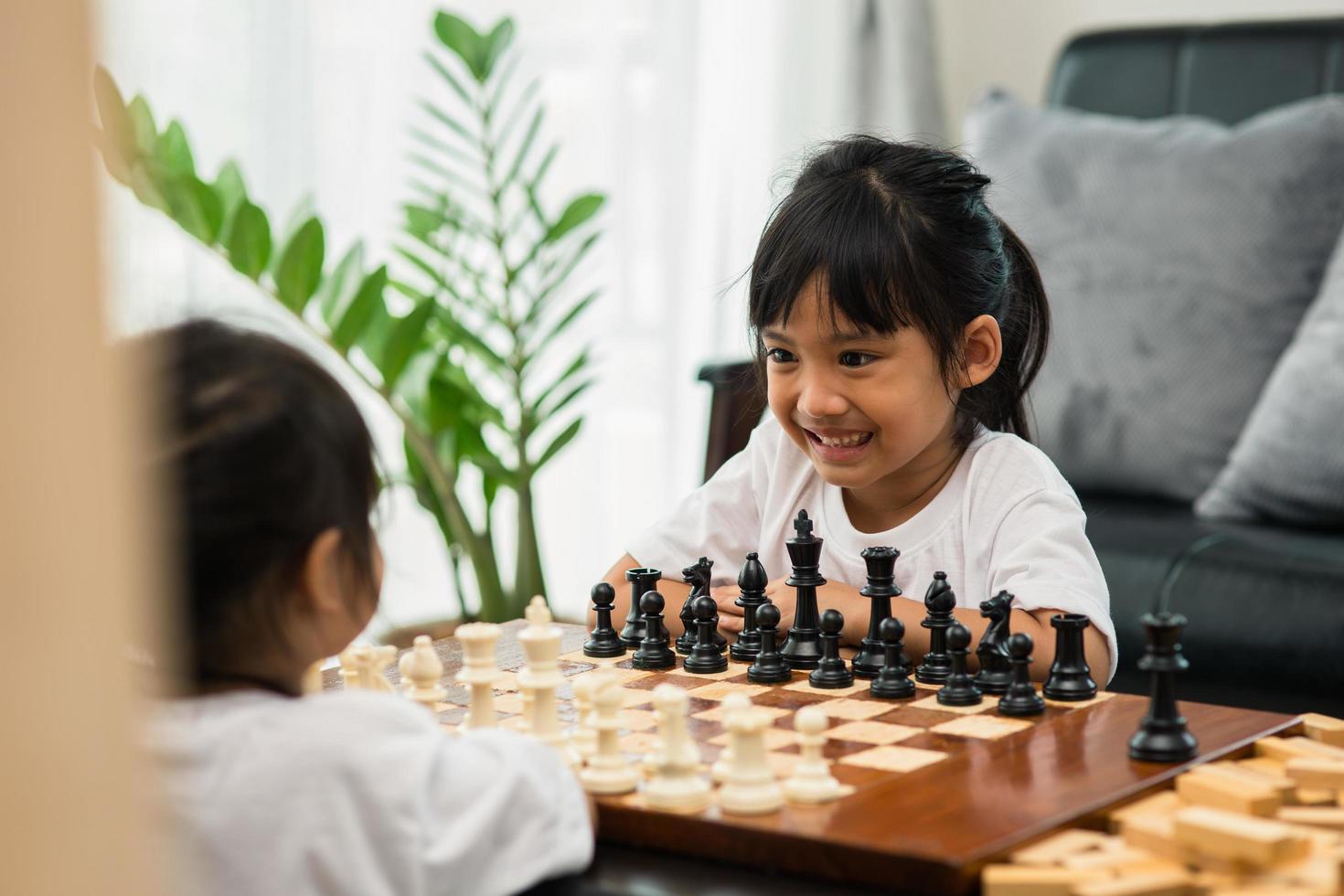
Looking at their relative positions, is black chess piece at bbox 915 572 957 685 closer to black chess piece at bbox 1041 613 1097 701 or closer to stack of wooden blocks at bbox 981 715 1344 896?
black chess piece at bbox 1041 613 1097 701

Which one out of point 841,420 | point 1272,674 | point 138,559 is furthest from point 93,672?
point 1272,674

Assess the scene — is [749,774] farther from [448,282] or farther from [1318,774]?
[448,282]

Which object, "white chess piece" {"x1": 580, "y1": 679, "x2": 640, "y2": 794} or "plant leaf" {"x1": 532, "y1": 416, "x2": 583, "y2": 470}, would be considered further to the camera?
"plant leaf" {"x1": 532, "y1": 416, "x2": 583, "y2": 470}

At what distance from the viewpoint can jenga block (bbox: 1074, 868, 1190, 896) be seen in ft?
3.03

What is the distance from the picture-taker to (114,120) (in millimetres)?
2316

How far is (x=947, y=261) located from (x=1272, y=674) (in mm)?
1015

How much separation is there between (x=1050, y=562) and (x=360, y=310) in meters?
1.57

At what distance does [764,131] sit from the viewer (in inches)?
162

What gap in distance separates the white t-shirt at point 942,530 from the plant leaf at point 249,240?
1069mm

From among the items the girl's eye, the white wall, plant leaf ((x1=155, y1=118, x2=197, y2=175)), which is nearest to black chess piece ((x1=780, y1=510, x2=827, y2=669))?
the girl's eye

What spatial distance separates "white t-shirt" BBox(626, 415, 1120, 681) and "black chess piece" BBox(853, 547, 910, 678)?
0.59ft

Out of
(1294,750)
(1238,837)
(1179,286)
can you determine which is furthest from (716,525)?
(1179,286)

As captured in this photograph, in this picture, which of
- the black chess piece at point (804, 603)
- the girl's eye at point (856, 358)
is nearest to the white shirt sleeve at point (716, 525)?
the girl's eye at point (856, 358)

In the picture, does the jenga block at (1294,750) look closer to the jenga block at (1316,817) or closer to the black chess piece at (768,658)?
the jenga block at (1316,817)
